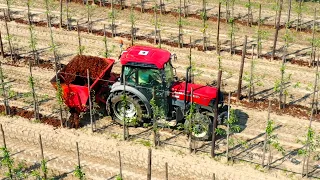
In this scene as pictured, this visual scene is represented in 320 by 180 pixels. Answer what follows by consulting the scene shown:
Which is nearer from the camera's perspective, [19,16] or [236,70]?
[236,70]

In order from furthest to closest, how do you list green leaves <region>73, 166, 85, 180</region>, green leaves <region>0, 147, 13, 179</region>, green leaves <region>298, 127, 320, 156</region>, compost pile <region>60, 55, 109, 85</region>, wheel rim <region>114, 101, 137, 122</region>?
1. compost pile <region>60, 55, 109, 85</region>
2. wheel rim <region>114, 101, 137, 122</region>
3. green leaves <region>298, 127, 320, 156</region>
4. green leaves <region>0, 147, 13, 179</region>
5. green leaves <region>73, 166, 85, 180</region>

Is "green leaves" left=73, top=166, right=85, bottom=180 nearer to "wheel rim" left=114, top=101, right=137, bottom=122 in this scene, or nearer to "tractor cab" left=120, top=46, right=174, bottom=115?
"wheel rim" left=114, top=101, right=137, bottom=122

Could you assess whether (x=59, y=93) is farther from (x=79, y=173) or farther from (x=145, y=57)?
(x=79, y=173)

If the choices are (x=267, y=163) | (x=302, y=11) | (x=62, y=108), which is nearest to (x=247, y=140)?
(x=267, y=163)

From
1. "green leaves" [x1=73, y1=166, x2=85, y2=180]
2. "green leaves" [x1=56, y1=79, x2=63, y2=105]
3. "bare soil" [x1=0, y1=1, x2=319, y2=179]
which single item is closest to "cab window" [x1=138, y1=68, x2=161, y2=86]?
"bare soil" [x1=0, y1=1, x2=319, y2=179]

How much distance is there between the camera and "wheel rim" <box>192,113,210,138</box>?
13430 millimetres

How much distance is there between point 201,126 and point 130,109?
7.14 ft

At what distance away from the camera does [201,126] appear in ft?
44.5

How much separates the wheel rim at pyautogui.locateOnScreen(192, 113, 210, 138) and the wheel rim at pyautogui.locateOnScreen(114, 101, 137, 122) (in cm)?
187

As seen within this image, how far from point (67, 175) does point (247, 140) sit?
5.20 metres

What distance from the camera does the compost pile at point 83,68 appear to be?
49.2 ft

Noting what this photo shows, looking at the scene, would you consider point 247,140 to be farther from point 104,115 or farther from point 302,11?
point 302,11

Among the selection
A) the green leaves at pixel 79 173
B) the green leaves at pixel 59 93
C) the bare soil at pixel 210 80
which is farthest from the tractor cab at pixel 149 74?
Answer: the green leaves at pixel 79 173

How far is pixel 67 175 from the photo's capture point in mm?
12484
